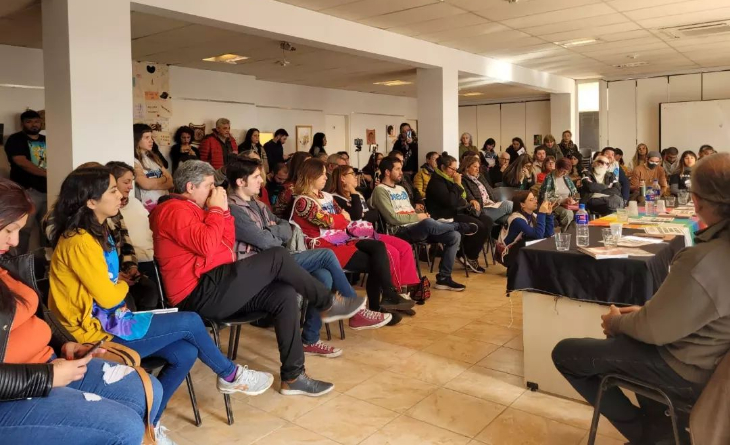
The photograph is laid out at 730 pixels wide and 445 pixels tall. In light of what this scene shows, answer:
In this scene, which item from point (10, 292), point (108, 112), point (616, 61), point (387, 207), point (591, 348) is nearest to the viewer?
point (10, 292)

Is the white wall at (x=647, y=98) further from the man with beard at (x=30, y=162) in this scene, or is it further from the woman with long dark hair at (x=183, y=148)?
the man with beard at (x=30, y=162)

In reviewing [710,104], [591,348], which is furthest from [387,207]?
[710,104]

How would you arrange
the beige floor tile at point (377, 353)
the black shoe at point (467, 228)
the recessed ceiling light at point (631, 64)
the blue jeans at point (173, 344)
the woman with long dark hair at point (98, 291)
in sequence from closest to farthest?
the woman with long dark hair at point (98, 291)
the blue jeans at point (173, 344)
the beige floor tile at point (377, 353)
the black shoe at point (467, 228)
the recessed ceiling light at point (631, 64)

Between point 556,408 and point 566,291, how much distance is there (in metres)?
0.54

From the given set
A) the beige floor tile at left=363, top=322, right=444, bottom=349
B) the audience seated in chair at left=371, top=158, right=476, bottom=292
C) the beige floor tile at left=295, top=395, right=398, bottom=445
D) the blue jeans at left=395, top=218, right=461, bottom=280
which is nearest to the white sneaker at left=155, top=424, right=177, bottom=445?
the beige floor tile at left=295, top=395, right=398, bottom=445

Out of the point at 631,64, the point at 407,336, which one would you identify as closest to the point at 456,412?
the point at 407,336

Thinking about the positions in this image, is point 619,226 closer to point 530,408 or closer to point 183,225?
point 530,408

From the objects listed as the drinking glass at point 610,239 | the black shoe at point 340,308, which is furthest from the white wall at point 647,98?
the black shoe at point 340,308

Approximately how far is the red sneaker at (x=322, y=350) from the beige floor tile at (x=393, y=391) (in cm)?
38

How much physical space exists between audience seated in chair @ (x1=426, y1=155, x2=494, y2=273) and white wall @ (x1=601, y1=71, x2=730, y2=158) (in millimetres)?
7444

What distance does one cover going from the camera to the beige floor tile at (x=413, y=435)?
2469 mm

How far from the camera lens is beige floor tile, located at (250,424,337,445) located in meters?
2.48

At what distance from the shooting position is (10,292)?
5.66 feet

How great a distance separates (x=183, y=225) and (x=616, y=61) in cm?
905
